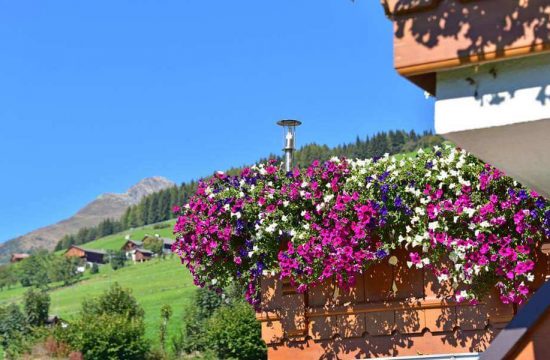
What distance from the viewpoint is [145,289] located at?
60.4 metres

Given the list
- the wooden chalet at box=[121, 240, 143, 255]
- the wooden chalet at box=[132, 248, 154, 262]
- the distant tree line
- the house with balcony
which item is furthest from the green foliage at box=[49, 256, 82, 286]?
the house with balcony

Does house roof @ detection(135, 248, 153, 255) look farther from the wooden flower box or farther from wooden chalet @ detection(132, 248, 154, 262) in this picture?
the wooden flower box

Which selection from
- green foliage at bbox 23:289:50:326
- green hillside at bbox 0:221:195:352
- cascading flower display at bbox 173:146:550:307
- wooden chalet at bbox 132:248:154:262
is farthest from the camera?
wooden chalet at bbox 132:248:154:262

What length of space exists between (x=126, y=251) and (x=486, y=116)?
93183 millimetres

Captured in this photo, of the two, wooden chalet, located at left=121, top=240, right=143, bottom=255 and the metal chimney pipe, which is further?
wooden chalet, located at left=121, top=240, right=143, bottom=255

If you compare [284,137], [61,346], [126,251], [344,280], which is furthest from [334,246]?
[126,251]

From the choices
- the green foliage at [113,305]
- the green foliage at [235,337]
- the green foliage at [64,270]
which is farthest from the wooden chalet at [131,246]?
the green foliage at [235,337]

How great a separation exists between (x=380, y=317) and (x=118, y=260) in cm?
8084

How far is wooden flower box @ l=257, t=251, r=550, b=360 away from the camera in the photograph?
6598mm

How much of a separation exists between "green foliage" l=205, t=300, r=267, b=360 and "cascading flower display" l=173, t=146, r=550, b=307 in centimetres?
2056

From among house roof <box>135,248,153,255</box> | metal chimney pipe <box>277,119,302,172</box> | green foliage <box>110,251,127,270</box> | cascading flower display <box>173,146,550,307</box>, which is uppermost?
house roof <box>135,248,153,255</box>

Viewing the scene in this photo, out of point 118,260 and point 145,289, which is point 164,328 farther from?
point 118,260

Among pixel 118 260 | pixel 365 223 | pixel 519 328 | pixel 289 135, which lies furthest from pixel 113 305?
pixel 118 260

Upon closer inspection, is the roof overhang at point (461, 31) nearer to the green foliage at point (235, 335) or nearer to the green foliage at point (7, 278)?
the green foliage at point (235, 335)
